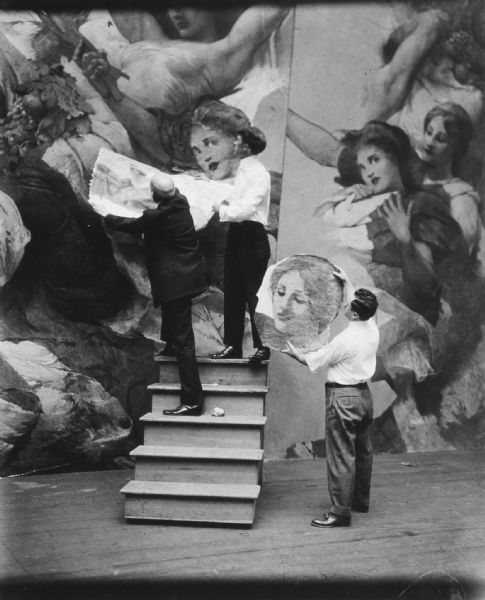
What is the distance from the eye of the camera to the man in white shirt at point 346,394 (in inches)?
224

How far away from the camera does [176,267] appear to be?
19.8 ft

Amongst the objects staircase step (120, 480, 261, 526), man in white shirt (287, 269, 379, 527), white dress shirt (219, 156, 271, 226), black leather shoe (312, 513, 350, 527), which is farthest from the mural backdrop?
black leather shoe (312, 513, 350, 527)

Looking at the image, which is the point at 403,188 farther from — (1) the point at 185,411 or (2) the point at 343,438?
(1) the point at 185,411

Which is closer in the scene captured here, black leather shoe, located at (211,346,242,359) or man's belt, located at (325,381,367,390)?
man's belt, located at (325,381,367,390)

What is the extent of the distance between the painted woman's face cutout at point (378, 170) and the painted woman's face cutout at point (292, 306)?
86.5 inches

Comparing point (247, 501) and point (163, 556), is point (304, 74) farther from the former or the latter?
point (163, 556)

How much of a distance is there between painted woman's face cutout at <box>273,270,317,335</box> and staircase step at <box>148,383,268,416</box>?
29.5 inches

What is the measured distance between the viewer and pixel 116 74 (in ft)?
24.6

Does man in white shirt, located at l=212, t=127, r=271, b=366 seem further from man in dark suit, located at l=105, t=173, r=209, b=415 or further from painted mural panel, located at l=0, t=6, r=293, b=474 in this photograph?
painted mural panel, located at l=0, t=6, r=293, b=474

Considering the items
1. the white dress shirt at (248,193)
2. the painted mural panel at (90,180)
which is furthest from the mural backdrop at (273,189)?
the white dress shirt at (248,193)

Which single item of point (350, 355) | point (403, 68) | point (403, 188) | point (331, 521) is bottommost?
point (331, 521)

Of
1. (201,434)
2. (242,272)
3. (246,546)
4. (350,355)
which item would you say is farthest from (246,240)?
(246,546)

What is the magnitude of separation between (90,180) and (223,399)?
2511 mm

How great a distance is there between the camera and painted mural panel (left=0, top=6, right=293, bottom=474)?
7125 mm
